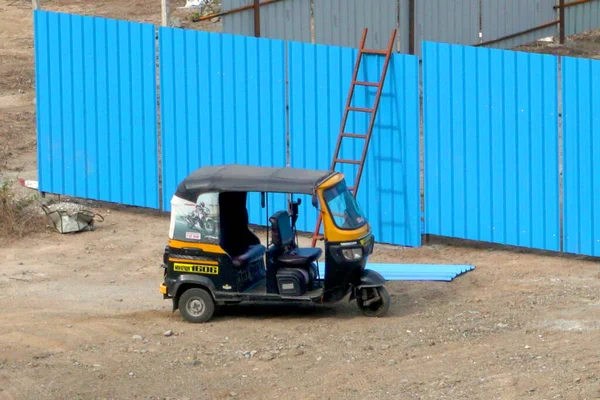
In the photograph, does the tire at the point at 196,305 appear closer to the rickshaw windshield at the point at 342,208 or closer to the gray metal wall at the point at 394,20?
the rickshaw windshield at the point at 342,208

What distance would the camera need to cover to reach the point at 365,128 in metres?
13.3

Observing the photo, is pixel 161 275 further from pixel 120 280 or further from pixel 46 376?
pixel 46 376

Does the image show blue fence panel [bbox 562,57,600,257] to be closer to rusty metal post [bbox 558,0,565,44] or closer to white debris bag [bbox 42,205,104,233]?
white debris bag [bbox 42,205,104,233]

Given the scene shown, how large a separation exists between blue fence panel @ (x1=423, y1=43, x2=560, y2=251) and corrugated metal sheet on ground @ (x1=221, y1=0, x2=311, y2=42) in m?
6.71

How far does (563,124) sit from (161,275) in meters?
4.43

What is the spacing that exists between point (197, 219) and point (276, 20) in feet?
32.7

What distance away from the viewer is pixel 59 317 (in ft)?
35.8

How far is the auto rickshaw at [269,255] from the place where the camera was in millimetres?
10445

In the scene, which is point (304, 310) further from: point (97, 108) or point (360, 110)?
point (97, 108)

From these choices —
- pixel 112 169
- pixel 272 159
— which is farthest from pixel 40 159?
pixel 272 159

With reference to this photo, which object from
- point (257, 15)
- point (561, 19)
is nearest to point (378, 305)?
point (257, 15)

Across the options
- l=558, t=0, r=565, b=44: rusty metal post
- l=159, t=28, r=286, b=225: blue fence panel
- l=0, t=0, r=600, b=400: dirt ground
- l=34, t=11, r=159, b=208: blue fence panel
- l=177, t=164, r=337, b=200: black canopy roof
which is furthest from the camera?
l=558, t=0, r=565, b=44: rusty metal post

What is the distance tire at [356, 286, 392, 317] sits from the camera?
1059cm

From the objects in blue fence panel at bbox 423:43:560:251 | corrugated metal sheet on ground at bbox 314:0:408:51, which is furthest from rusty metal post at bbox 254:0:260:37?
blue fence panel at bbox 423:43:560:251
